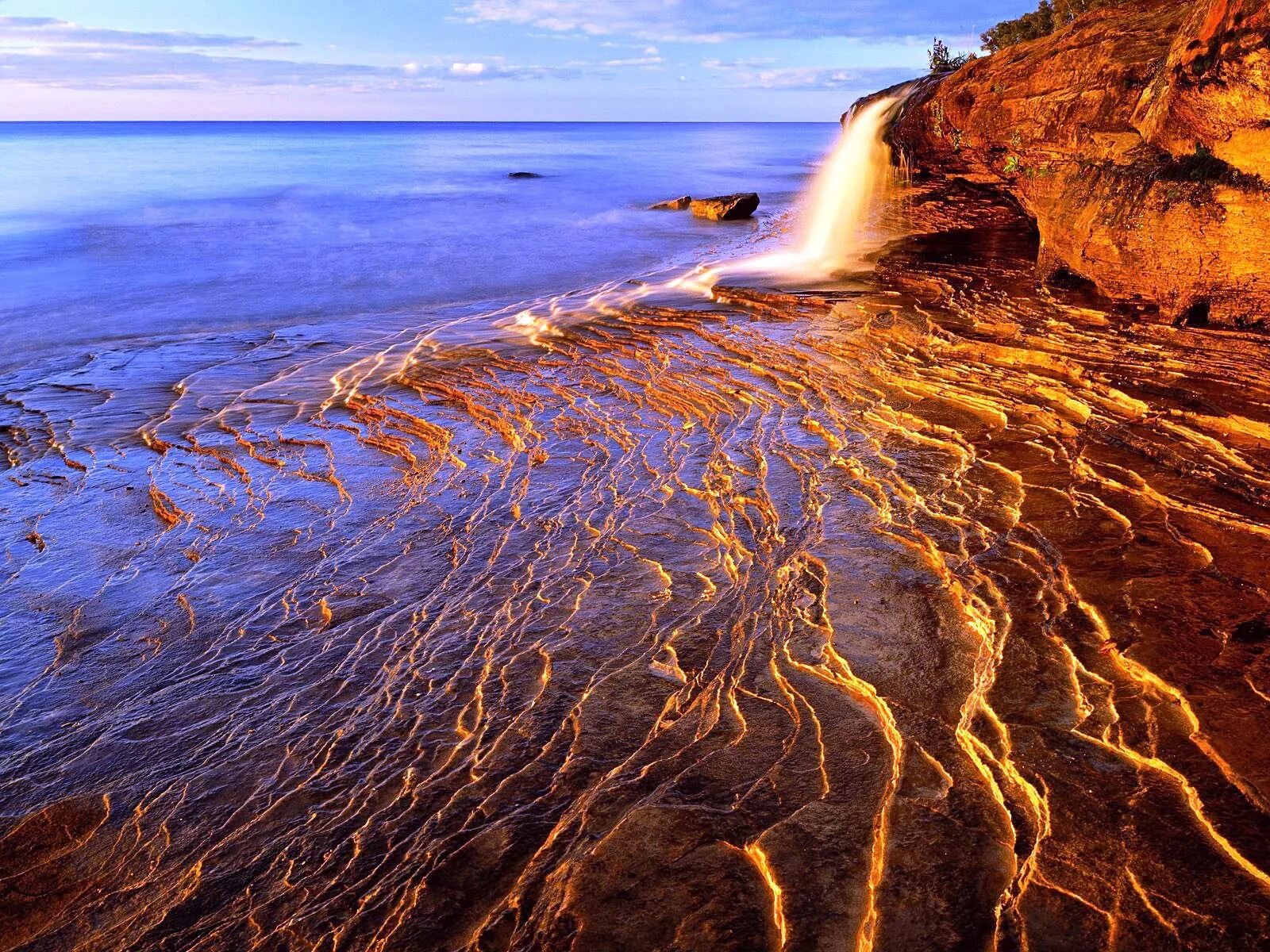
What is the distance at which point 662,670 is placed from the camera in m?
4.01

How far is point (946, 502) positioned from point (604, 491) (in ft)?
7.74

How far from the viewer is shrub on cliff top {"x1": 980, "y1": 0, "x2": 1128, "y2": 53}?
14.8 metres

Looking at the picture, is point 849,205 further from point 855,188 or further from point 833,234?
point 833,234

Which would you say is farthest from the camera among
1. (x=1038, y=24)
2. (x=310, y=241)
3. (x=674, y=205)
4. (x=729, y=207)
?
(x=674, y=205)

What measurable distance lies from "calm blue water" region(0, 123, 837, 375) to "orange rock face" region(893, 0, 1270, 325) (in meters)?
6.81

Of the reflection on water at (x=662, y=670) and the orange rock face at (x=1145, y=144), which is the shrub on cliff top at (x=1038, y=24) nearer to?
the orange rock face at (x=1145, y=144)

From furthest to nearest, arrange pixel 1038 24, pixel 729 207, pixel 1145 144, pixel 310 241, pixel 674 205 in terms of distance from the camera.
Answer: pixel 674 205, pixel 729 207, pixel 310 241, pixel 1038 24, pixel 1145 144

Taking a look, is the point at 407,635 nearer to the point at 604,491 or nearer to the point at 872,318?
the point at 604,491

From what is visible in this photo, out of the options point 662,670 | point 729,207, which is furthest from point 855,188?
point 662,670

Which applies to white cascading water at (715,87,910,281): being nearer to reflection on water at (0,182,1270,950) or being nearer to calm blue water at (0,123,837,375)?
calm blue water at (0,123,837,375)

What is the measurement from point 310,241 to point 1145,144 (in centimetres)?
1852

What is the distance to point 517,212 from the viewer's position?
2781 centimetres

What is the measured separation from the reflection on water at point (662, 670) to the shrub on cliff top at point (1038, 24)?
32.8 feet

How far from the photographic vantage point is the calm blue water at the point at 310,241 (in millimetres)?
14031
